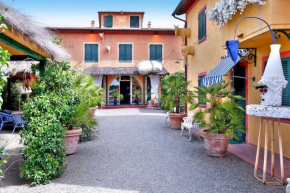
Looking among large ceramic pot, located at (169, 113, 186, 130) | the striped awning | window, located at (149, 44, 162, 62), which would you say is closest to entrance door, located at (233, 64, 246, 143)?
the striped awning

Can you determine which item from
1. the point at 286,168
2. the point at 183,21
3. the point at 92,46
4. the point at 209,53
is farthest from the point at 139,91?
the point at 286,168

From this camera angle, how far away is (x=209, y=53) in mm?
10398

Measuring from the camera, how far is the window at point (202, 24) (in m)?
10.9

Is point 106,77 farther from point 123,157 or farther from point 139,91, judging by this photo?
point 123,157

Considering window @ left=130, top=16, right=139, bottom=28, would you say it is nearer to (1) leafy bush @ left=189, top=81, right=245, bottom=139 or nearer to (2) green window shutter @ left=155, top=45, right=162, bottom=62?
(2) green window shutter @ left=155, top=45, right=162, bottom=62

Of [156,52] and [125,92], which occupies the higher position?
[156,52]

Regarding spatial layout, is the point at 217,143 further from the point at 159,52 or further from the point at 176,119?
the point at 159,52

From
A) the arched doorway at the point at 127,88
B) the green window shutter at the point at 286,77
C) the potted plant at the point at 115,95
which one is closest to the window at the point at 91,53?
the arched doorway at the point at 127,88

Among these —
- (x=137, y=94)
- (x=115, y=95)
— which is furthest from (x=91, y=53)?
(x=137, y=94)

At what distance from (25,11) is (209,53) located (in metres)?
6.81

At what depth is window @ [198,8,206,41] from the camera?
431 inches

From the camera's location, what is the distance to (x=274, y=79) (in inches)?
183

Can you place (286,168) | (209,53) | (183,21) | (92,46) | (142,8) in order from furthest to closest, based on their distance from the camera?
1. (142,8)
2. (92,46)
3. (183,21)
4. (209,53)
5. (286,168)

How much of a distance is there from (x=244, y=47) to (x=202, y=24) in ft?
13.7
